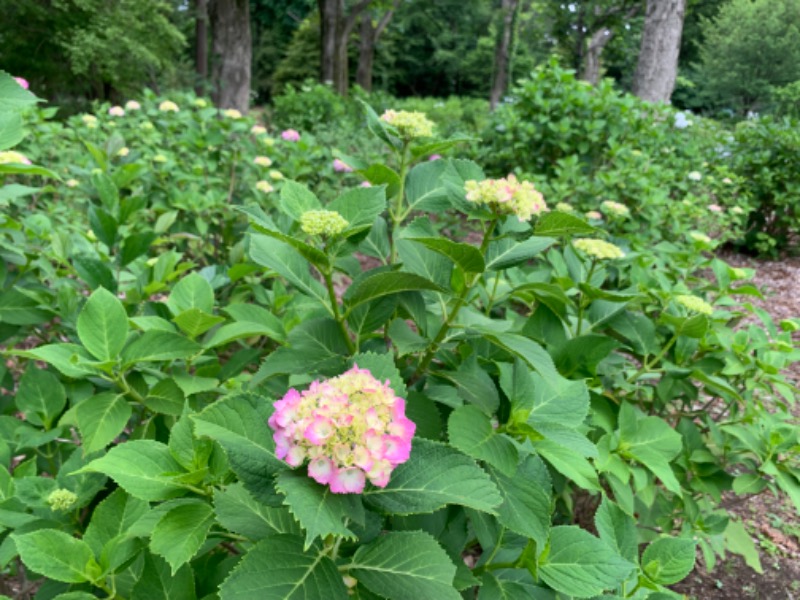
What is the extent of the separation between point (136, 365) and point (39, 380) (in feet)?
0.90

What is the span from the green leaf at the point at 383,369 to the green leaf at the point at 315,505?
179mm

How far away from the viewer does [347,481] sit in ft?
2.20

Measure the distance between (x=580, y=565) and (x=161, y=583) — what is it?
0.64m

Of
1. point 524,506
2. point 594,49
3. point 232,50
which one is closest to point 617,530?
point 524,506

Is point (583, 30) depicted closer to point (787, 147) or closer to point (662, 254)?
point (787, 147)

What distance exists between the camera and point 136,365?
1.24m

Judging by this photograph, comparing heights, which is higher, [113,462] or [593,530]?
[113,462]

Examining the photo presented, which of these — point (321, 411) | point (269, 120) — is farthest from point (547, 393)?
point (269, 120)

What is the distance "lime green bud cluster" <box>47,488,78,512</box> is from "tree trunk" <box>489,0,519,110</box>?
16.0m

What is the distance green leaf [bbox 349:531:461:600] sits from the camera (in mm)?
719

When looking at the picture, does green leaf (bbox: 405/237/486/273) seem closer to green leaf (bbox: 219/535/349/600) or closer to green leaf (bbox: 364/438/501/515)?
green leaf (bbox: 364/438/501/515)

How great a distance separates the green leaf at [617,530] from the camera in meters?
1.11

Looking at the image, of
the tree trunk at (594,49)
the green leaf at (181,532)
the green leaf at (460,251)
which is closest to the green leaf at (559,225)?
the green leaf at (460,251)

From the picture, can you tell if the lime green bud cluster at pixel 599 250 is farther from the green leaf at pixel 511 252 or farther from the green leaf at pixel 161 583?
the green leaf at pixel 161 583
